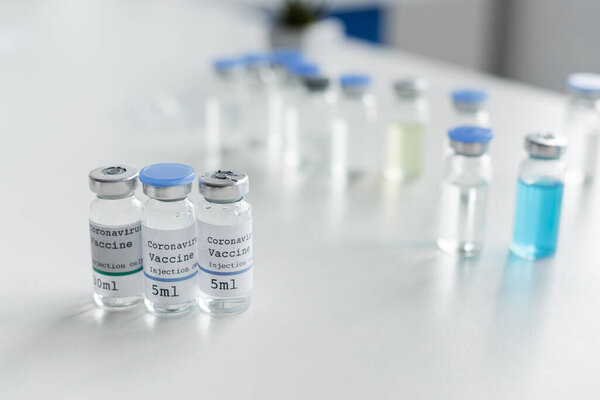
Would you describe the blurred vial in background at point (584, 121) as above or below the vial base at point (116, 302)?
above

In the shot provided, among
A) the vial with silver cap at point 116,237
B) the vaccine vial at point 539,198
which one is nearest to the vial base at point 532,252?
the vaccine vial at point 539,198

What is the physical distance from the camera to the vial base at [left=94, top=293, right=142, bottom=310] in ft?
3.06

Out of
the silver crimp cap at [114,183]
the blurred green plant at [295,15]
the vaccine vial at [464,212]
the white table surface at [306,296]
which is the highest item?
the blurred green plant at [295,15]

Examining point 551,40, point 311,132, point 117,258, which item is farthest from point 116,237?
point 551,40

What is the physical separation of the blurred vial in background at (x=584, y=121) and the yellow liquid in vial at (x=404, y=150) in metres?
0.29

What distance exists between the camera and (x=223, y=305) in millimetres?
932

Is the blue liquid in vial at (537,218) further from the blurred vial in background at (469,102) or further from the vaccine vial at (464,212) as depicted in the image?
the blurred vial in background at (469,102)

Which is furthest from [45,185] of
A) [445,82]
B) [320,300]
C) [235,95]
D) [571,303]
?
[445,82]

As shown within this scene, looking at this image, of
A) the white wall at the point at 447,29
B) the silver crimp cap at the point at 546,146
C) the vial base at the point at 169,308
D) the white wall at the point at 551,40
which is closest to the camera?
the vial base at the point at 169,308

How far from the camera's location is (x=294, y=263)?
3.53 feet

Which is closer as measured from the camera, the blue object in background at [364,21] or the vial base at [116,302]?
the vial base at [116,302]

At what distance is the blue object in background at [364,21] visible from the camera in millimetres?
3242

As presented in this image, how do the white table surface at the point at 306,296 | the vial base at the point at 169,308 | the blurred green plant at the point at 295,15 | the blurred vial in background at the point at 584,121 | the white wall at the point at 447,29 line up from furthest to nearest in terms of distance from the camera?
the white wall at the point at 447,29, the blurred green plant at the point at 295,15, the blurred vial in background at the point at 584,121, the vial base at the point at 169,308, the white table surface at the point at 306,296

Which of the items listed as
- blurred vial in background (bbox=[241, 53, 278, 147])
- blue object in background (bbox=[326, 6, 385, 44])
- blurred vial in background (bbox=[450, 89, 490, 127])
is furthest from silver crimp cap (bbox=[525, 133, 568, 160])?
blue object in background (bbox=[326, 6, 385, 44])
